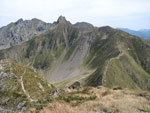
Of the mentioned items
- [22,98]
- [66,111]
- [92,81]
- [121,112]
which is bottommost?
[92,81]

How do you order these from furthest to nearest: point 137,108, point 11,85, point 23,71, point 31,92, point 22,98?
1. point 23,71
2. point 11,85
3. point 31,92
4. point 22,98
5. point 137,108

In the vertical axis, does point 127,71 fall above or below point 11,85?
below

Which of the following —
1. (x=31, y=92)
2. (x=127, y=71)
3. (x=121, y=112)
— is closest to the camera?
(x=121, y=112)

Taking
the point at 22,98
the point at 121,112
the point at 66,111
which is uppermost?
the point at 66,111

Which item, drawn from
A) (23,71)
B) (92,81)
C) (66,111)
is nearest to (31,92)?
(23,71)

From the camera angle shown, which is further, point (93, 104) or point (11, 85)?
point (11, 85)

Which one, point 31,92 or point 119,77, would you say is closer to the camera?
point 31,92

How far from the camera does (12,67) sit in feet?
132

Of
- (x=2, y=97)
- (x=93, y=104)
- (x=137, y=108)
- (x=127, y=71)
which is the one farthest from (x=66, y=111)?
(x=127, y=71)

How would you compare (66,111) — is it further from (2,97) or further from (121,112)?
(2,97)

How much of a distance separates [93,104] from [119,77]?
14538 cm

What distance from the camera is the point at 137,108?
1722 cm

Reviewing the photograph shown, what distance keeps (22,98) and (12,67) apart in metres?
13.6

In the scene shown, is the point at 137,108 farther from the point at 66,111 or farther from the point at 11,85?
the point at 11,85
